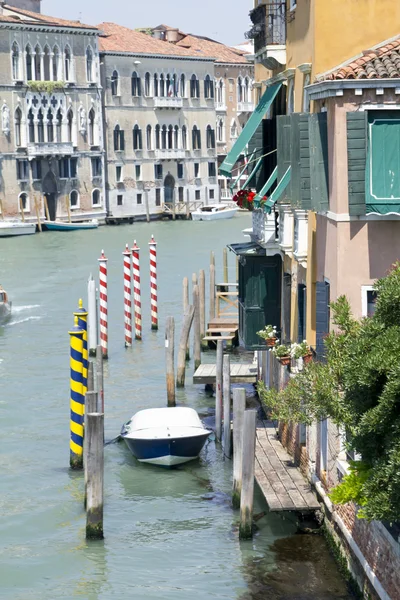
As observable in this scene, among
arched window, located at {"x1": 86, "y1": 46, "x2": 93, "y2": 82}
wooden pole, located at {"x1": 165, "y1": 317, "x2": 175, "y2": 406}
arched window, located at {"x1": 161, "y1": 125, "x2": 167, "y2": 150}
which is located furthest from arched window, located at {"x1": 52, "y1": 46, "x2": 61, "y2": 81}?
wooden pole, located at {"x1": 165, "y1": 317, "x2": 175, "y2": 406}

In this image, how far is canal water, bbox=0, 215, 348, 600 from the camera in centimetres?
1049

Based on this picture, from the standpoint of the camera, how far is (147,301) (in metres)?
28.5

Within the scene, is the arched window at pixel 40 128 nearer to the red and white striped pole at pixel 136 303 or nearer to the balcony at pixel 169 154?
the balcony at pixel 169 154

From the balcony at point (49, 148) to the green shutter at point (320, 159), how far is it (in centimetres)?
4031

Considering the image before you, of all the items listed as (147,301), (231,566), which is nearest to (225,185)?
(147,301)

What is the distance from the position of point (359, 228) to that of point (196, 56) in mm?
50253

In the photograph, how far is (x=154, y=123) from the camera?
5762cm

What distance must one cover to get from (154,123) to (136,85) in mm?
2214

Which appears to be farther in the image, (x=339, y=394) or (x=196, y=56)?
(x=196, y=56)

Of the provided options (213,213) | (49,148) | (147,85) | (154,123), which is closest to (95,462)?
(49,148)

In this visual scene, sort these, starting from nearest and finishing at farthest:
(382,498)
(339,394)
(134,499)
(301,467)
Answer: (382,498)
(339,394)
(301,467)
(134,499)

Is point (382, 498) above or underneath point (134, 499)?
above

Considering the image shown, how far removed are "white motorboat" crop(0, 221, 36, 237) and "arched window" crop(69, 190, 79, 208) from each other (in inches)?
236

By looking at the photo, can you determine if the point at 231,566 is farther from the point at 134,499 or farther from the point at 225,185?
the point at 225,185
